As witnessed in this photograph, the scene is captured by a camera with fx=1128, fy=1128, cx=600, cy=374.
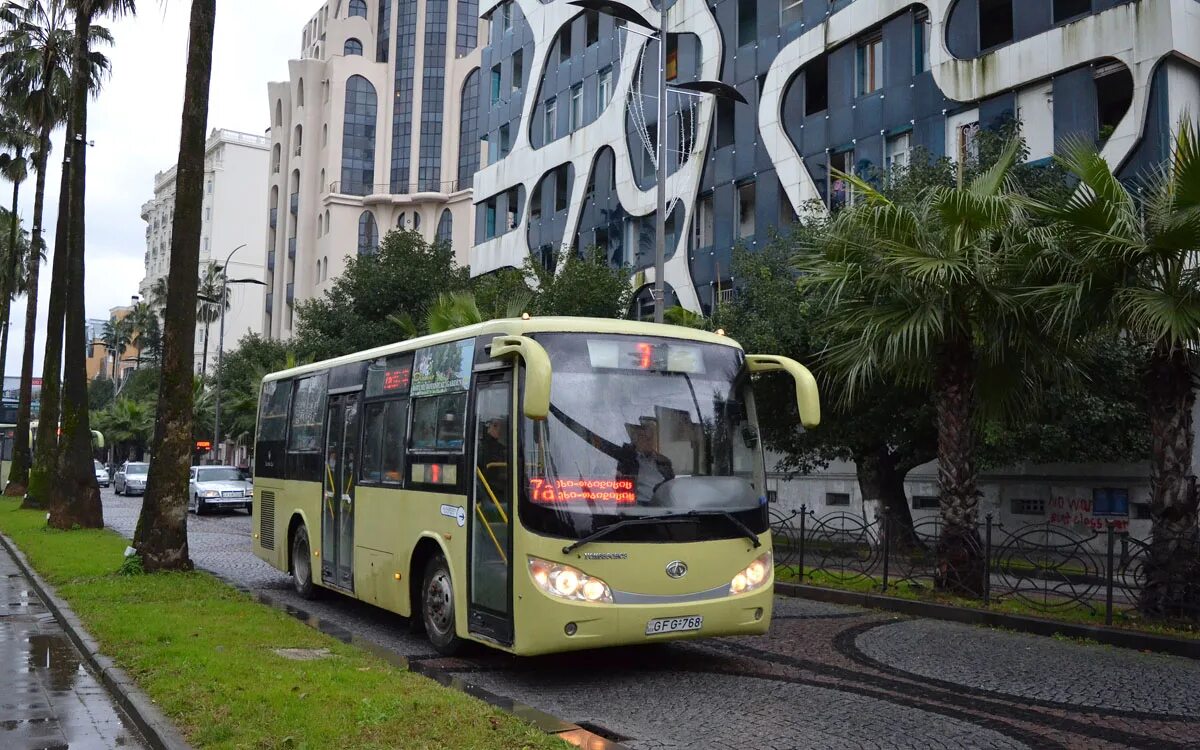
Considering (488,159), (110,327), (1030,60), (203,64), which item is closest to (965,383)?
(203,64)

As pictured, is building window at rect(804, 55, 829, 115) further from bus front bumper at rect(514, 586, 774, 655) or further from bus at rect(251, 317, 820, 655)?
bus front bumper at rect(514, 586, 774, 655)

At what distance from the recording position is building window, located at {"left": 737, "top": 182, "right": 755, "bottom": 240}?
1259 inches

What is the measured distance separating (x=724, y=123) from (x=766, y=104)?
219 cm

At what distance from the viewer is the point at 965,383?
13.5 meters

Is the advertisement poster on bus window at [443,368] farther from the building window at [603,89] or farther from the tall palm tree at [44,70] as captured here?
the building window at [603,89]

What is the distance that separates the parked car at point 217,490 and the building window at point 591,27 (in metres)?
19.4

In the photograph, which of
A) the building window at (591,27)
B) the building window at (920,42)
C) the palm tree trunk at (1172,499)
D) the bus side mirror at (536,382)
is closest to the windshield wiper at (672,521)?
the bus side mirror at (536,382)

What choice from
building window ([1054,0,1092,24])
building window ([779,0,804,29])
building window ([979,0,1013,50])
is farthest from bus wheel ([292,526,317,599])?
building window ([779,0,804,29])

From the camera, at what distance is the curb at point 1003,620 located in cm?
1041

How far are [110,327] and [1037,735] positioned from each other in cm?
12084

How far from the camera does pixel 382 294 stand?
35500mm

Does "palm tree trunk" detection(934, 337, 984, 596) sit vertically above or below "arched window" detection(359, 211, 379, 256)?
below

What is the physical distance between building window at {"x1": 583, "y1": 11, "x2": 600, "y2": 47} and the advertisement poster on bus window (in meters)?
31.5

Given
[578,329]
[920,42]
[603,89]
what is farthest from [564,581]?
[603,89]
